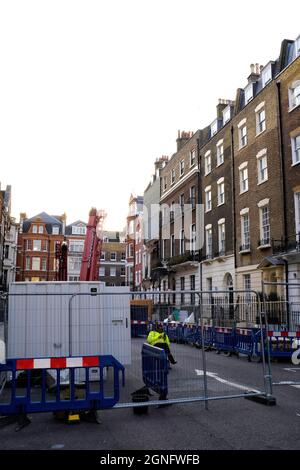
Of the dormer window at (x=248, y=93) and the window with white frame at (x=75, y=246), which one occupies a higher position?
the dormer window at (x=248, y=93)

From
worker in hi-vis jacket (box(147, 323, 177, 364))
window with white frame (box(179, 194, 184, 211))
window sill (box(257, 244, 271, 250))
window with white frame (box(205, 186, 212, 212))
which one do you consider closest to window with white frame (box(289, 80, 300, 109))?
window sill (box(257, 244, 271, 250))

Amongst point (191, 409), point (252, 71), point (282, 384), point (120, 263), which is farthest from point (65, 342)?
point (120, 263)

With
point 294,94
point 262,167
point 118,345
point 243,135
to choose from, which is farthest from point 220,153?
point 118,345

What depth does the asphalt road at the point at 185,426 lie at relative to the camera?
5875 millimetres

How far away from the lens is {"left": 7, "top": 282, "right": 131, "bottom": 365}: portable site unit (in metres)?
9.82

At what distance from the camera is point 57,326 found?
10000 millimetres

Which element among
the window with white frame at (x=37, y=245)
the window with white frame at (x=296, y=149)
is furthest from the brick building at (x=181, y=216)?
the window with white frame at (x=37, y=245)

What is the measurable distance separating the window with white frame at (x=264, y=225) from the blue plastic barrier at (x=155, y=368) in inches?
673

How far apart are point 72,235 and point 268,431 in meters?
82.6

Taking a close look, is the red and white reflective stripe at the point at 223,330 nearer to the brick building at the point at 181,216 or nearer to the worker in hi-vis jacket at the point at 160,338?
the worker in hi-vis jacket at the point at 160,338

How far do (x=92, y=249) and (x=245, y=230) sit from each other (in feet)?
45.2

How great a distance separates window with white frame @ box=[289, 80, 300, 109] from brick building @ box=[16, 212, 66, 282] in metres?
60.8

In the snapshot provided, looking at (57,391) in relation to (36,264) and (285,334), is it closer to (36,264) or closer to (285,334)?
(285,334)

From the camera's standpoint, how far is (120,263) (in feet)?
285
